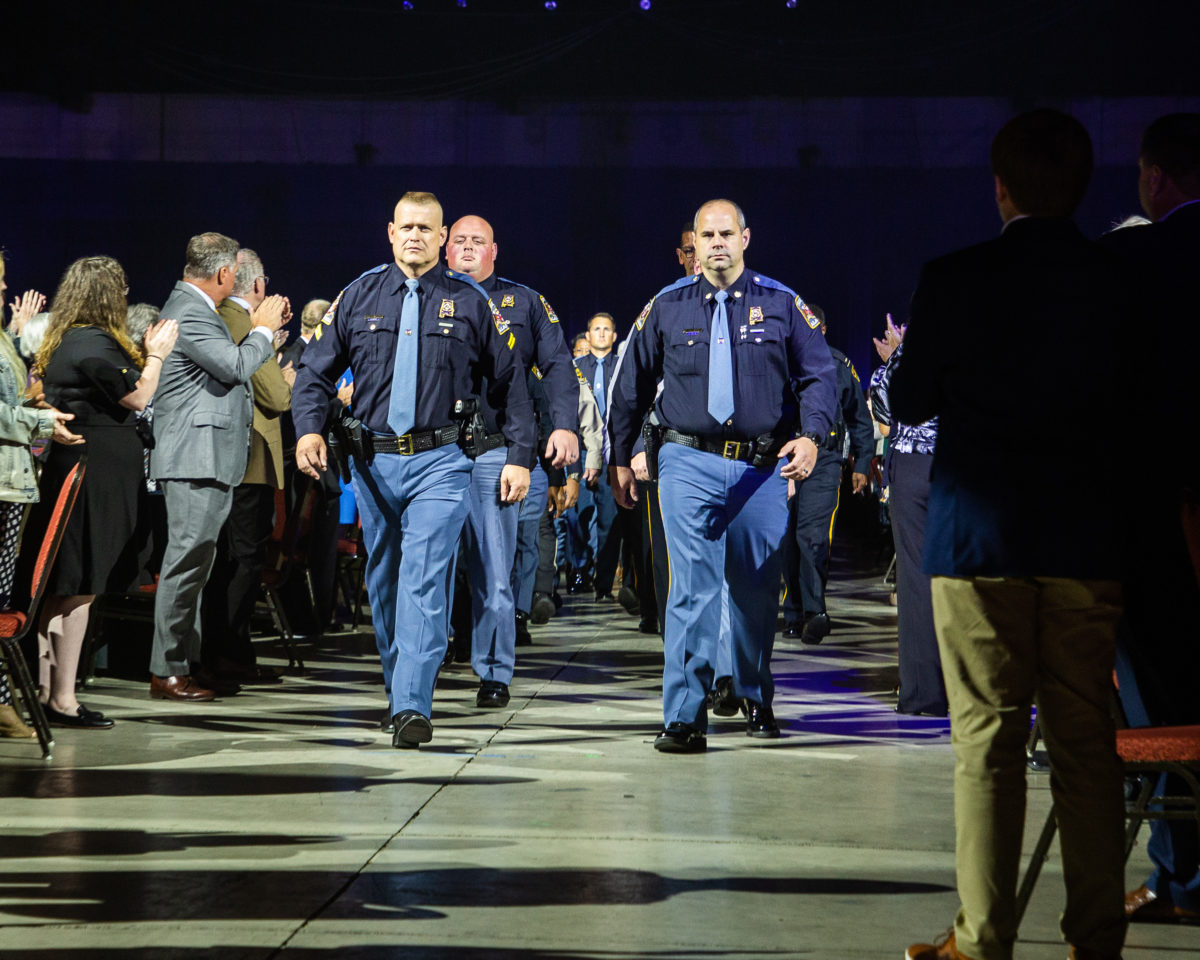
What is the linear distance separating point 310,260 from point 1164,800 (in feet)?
50.4

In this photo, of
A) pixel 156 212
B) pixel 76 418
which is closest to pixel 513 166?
pixel 156 212

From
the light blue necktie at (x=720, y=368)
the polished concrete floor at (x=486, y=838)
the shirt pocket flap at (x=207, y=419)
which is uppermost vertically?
the light blue necktie at (x=720, y=368)

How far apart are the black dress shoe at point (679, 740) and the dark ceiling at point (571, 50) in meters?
12.4

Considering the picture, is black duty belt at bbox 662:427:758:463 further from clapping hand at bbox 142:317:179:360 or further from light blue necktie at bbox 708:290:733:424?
clapping hand at bbox 142:317:179:360

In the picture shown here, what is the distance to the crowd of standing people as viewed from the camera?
247 cm

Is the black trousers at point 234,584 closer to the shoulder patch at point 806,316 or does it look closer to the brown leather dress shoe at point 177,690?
the brown leather dress shoe at point 177,690

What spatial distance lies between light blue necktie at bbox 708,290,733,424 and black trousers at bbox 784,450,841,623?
3623 millimetres

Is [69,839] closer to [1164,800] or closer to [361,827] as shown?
[361,827]

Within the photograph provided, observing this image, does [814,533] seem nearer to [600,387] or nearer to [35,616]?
[600,387]

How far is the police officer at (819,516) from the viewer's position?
27.8 feet

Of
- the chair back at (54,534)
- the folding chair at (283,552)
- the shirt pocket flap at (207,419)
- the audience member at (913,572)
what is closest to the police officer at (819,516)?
the audience member at (913,572)

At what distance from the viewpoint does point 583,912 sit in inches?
114

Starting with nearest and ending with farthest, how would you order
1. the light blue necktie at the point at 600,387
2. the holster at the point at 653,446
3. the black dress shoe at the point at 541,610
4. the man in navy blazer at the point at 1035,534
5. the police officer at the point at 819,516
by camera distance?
the man in navy blazer at the point at 1035,534
the holster at the point at 653,446
the police officer at the point at 819,516
the black dress shoe at the point at 541,610
the light blue necktie at the point at 600,387

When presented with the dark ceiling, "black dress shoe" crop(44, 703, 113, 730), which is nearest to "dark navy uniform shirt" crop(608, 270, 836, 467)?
"black dress shoe" crop(44, 703, 113, 730)
